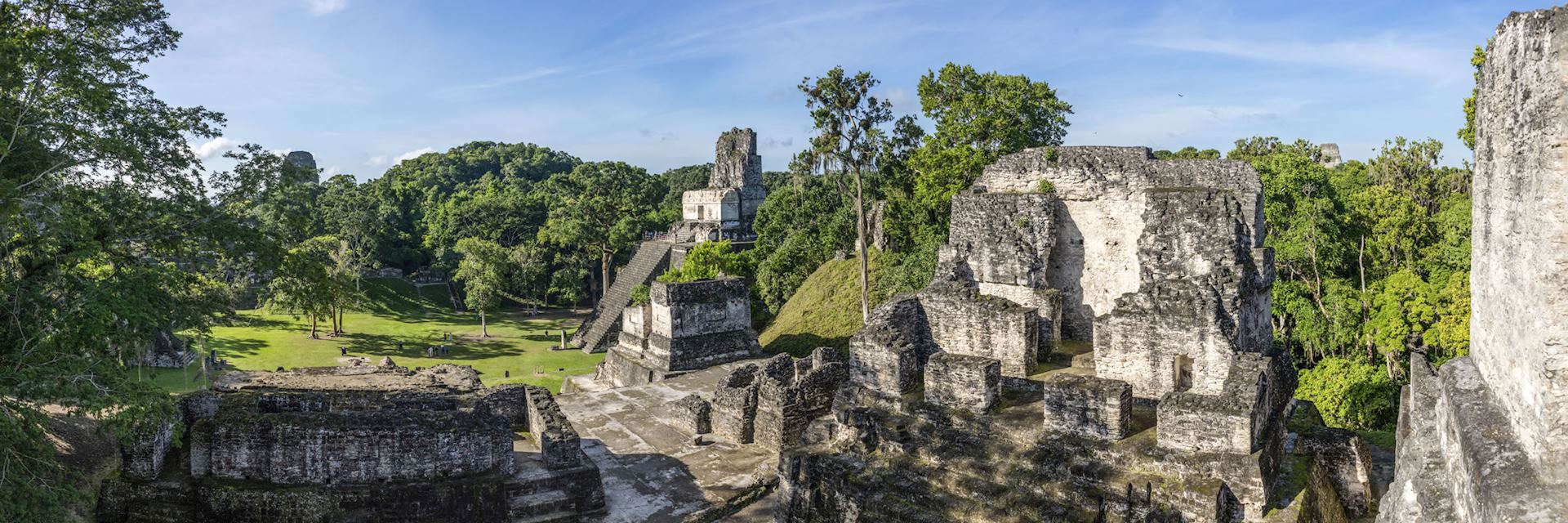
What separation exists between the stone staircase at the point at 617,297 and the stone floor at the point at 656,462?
417 inches

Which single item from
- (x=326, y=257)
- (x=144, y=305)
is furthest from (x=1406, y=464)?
(x=326, y=257)

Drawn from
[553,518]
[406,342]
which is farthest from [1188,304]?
[406,342]

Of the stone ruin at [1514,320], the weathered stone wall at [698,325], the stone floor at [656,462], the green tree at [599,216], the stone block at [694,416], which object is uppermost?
the green tree at [599,216]

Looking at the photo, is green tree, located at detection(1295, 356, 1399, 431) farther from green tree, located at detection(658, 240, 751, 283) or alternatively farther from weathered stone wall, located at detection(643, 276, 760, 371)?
green tree, located at detection(658, 240, 751, 283)

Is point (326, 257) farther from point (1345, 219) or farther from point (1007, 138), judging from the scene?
point (1345, 219)

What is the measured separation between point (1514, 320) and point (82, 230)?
13241 millimetres

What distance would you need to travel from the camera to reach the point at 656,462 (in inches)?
593

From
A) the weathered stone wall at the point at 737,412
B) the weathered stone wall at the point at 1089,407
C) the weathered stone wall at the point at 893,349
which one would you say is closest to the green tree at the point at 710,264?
the weathered stone wall at the point at 737,412

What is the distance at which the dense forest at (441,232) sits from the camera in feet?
32.3

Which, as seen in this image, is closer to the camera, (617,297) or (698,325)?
(698,325)

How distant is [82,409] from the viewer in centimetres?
882

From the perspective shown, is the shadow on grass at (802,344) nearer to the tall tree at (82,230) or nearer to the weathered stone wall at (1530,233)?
the tall tree at (82,230)

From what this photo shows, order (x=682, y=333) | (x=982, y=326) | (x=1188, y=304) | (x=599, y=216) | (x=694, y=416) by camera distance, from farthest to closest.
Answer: (x=599, y=216) → (x=682, y=333) → (x=694, y=416) → (x=982, y=326) → (x=1188, y=304)

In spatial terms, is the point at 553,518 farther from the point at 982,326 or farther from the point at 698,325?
the point at 698,325
